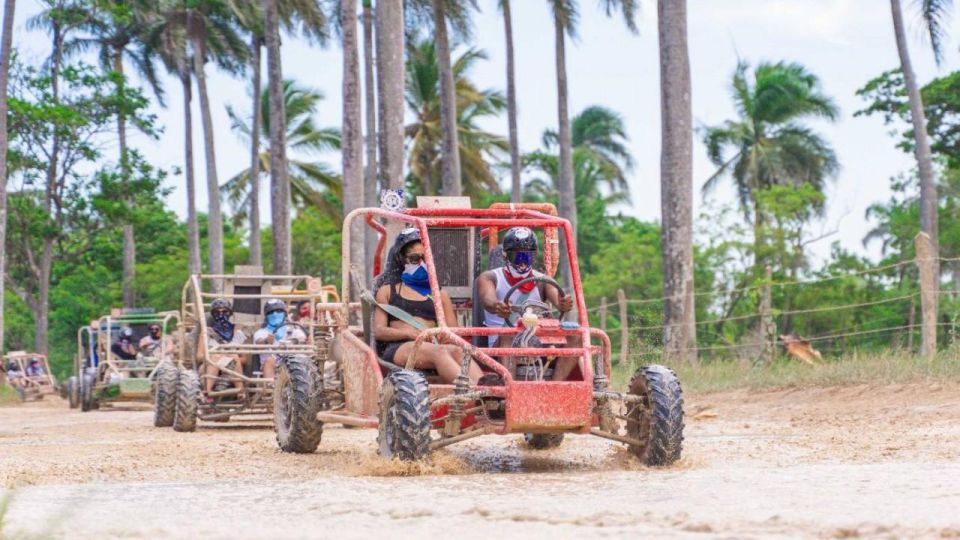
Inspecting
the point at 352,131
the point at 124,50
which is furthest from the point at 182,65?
the point at 352,131

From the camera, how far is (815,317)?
43062 mm

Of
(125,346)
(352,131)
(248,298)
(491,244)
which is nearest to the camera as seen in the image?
(491,244)

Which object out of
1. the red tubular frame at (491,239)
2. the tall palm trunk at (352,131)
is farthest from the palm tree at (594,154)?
the red tubular frame at (491,239)

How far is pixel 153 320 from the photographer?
27359 millimetres

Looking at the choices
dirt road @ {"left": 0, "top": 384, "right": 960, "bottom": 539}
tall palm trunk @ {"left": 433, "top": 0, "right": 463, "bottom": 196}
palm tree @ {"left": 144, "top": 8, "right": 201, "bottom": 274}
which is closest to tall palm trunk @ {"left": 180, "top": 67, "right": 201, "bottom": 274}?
palm tree @ {"left": 144, "top": 8, "right": 201, "bottom": 274}

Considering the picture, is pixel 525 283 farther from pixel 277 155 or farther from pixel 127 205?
pixel 127 205

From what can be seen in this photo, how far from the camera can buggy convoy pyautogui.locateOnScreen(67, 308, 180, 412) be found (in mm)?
24609

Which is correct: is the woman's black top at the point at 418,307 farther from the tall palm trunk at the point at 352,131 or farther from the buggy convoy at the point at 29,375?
the buggy convoy at the point at 29,375

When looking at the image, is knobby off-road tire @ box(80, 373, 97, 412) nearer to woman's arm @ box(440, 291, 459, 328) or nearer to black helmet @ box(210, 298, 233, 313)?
black helmet @ box(210, 298, 233, 313)

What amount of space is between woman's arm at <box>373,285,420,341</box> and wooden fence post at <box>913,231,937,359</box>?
8895 mm

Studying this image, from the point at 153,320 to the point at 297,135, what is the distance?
95.5 feet

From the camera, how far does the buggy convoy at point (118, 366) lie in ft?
80.7

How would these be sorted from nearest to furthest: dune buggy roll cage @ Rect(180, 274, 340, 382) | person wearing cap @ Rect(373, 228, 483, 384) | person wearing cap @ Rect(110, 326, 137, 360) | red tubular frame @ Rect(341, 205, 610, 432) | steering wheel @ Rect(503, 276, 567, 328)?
red tubular frame @ Rect(341, 205, 610, 432) → steering wheel @ Rect(503, 276, 567, 328) → person wearing cap @ Rect(373, 228, 483, 384) → dune buggy roll cage @ Rect(180, 274, 340, 382) → person wearing cap @ Rect(110, 326, 137, 360)

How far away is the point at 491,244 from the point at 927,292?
781cm
